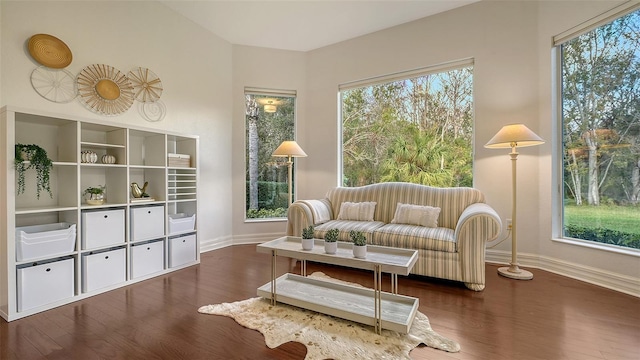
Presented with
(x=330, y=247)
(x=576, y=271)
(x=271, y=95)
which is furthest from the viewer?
(x=271, y=95)

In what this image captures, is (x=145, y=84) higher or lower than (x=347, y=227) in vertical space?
higher

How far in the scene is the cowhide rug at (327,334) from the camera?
157 centimetres

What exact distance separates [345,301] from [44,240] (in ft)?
7.59

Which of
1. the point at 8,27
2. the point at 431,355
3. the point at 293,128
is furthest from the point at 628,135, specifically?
the point at 8,27

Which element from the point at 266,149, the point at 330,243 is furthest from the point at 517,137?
the point at 266,149

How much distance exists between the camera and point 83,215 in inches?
91.3

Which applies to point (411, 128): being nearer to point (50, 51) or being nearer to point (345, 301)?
point (345, 301)

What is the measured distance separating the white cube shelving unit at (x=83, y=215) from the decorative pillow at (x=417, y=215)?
2.42 metres

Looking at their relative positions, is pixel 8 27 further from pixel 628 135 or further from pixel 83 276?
pixel 628 135

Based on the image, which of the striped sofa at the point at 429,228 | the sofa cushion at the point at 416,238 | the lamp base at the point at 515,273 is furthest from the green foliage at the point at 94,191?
the lamp base at the point at 515,273

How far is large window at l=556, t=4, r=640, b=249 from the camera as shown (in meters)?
2.47

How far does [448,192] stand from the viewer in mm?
3225

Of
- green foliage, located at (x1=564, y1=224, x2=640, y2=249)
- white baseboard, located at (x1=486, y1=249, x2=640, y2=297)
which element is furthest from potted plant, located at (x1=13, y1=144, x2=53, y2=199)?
green foliage, located at (x1=564, y1=224, x2=640, y2=249)

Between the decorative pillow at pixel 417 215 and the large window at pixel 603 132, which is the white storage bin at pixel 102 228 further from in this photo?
the large window at pixel 603 132
